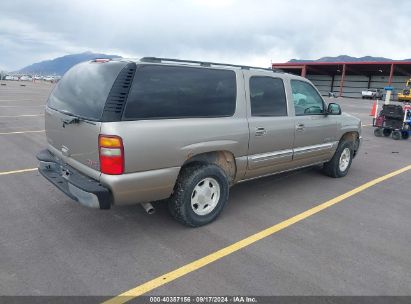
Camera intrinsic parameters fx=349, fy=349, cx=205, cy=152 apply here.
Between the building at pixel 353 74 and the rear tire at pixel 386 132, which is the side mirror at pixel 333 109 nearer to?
the rear tire at pixel 386 132

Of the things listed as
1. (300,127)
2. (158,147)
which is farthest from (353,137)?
(158,147)

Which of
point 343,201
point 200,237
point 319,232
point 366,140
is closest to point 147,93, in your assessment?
point 200,237

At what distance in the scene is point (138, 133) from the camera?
3.36 m

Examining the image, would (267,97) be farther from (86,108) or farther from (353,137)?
(353,137)

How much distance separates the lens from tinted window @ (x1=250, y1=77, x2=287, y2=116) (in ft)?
15.0

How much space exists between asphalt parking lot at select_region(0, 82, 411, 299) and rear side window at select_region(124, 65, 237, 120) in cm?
137

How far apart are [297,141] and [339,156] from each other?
1574mm

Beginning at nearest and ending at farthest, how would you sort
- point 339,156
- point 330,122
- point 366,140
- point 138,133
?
point 138,133 < point 330,122 < point 339,156 < point 366,140

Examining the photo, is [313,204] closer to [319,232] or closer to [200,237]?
[319,232]

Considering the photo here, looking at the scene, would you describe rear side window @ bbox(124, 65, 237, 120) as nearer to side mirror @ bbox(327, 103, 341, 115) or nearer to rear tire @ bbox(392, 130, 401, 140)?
side mirror @ bbox(327, 103, 341, 115)

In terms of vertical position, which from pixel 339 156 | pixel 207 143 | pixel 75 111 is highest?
pixel 75 111

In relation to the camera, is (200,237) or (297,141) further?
(297,141)

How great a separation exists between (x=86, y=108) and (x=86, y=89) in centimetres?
28

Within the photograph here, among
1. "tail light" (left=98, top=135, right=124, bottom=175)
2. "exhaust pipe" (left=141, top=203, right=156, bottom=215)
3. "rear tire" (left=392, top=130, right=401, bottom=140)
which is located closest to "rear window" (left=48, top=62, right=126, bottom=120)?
"tail light" (left=98, top=135, right=124, bottom=175)
